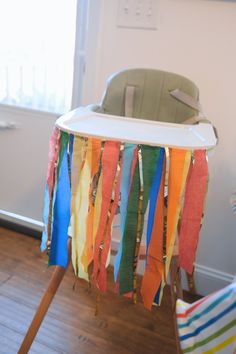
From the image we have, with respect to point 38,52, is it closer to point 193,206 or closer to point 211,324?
point 193,206

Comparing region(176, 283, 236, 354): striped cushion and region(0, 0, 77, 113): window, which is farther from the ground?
region(0, 0, 77, 113): window

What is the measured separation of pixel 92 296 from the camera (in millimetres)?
1247

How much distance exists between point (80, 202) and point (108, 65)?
2.27 feet

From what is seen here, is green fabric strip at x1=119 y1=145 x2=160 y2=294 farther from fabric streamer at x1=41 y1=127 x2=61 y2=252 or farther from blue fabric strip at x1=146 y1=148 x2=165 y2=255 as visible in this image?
fabric streamer at x1=41 y1=127 x2=61 y2=252

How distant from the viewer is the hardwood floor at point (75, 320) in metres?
1.02

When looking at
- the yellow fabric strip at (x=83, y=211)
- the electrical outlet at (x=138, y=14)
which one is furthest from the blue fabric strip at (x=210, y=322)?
the electrical outlet at (x=138, y=14)

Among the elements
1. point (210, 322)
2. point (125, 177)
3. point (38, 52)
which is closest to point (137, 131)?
point (125, 177)

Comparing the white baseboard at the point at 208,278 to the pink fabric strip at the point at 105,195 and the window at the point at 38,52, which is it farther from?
the window at the point at 38,52

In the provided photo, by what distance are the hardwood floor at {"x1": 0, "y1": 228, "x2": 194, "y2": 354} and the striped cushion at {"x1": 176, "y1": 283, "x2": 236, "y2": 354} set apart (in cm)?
55

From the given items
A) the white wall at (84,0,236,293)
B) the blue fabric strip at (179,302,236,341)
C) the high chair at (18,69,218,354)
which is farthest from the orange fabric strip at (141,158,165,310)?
the white wall at (84,0,236,293)

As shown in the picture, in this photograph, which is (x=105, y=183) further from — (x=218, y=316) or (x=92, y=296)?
(x=92, y=296)

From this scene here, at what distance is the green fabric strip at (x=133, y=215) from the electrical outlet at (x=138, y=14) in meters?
0.66

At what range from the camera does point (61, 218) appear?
0.78m

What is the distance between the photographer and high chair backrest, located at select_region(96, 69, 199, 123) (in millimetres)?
940
